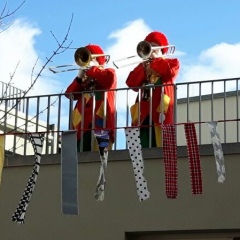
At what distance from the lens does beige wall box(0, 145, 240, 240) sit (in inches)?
365

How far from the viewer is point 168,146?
892 cm

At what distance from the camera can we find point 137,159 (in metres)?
8.98

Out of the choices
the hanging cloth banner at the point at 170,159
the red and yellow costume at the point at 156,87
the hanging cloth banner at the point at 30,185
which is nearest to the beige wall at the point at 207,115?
the red and yellow costume at the point at 156,87

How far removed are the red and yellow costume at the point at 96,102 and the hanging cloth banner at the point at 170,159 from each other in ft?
4.97

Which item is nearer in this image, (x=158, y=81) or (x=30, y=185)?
(x=30, y=185)

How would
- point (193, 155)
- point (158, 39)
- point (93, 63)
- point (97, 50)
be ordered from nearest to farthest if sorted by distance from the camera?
point (193, 155) → point (158, 39) → point (93, 63) → point (97, 50)

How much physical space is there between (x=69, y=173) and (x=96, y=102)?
1.91 meters

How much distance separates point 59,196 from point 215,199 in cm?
196

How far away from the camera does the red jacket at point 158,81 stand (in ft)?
33.2

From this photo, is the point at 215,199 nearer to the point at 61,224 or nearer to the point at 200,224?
the point at 200,224

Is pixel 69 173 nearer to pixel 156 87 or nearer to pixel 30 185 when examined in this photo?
pixel 30 185

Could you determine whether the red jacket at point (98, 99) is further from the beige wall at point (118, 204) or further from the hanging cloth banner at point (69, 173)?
the hanging cloth banner at point (69, 173)

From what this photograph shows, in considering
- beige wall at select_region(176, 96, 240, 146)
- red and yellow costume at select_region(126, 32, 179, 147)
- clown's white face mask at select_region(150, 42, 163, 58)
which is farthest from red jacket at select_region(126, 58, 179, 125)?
beige wall at select_region(176, 96, 240, 146)

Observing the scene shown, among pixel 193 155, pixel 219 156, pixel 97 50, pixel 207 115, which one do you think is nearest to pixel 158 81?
pixel 97 50
